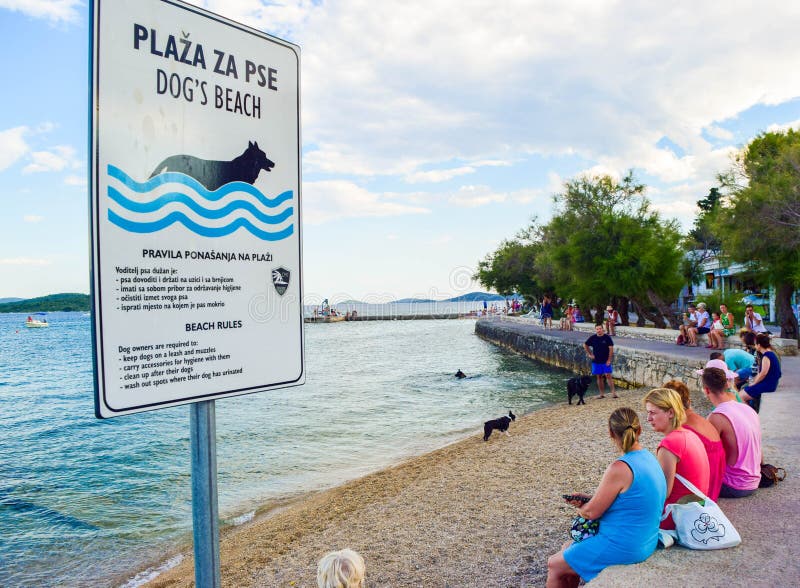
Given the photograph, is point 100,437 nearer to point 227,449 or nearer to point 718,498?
point 227,449

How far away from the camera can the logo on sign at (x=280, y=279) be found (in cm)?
155

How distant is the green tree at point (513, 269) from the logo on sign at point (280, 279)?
48.6m

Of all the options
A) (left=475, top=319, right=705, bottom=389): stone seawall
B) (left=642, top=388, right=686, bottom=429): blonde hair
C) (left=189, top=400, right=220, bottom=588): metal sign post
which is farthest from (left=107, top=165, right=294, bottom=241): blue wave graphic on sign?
(left=475, top=319, right=705, bottom=389): stone seawall

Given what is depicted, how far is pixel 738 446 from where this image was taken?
15.3 feet

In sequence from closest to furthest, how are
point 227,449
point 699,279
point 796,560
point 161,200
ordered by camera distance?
1. point 161,200
2. point 796,560
3. point 227,449
4. point 699,279

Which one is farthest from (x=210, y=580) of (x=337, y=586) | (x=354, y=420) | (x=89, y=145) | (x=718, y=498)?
(x=354, y=420)

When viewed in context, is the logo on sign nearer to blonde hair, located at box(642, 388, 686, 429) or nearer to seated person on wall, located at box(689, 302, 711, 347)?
blonde hair, located at box(642, 388, 686, 429)

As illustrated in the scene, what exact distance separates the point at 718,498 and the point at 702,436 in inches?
30.0

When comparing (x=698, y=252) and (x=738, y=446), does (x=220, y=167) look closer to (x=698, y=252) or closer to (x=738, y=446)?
(x=738, y=446)

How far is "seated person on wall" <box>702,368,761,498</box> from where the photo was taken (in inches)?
184

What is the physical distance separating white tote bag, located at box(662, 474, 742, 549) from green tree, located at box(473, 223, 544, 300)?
4608cm

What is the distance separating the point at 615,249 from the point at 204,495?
29161 mm

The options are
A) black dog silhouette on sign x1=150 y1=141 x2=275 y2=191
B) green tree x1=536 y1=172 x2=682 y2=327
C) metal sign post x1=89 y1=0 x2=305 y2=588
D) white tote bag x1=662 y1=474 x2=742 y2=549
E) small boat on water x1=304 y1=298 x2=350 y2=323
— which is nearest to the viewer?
metal sign post x1=89 y1=0 x2=305 y2=588

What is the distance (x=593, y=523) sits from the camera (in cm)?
361
